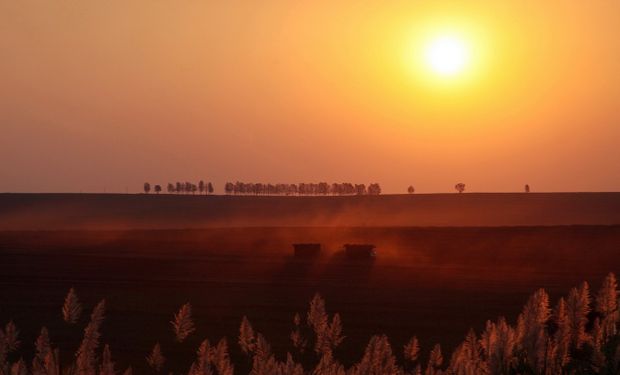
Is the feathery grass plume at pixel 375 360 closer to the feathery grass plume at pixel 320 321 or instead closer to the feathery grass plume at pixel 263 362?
the feathery grass plume at pixel 320 321

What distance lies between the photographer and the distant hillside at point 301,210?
92.8 meters

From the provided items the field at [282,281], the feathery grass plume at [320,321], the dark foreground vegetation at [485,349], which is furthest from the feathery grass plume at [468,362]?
the field at [282,281]

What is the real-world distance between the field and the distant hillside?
38.8 metres

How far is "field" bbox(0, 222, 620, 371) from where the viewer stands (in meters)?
21.0

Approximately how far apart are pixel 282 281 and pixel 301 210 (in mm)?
77580

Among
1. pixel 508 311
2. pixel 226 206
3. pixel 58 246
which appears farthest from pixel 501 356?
pixel 226 206

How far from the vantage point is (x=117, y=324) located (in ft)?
69.2

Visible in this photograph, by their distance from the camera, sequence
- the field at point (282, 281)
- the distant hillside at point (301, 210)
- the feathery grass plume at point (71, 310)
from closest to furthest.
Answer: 1. the feathery grass plume at point (71, 310)
2. the field at point (282, 281)
3. the distant hillside at point (301, 210)

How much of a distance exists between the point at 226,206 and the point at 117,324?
88.9 m

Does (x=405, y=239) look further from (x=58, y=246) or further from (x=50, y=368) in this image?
(x=50, y=368)

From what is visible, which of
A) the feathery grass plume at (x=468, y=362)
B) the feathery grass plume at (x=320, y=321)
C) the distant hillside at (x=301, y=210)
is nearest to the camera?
the feathery grass plume at (x=468, y=362)

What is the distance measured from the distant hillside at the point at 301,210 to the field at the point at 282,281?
38763mm

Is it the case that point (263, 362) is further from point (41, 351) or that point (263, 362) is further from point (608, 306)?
point (608, 306)

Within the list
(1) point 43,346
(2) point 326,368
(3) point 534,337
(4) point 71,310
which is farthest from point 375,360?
(1) point 43,346
